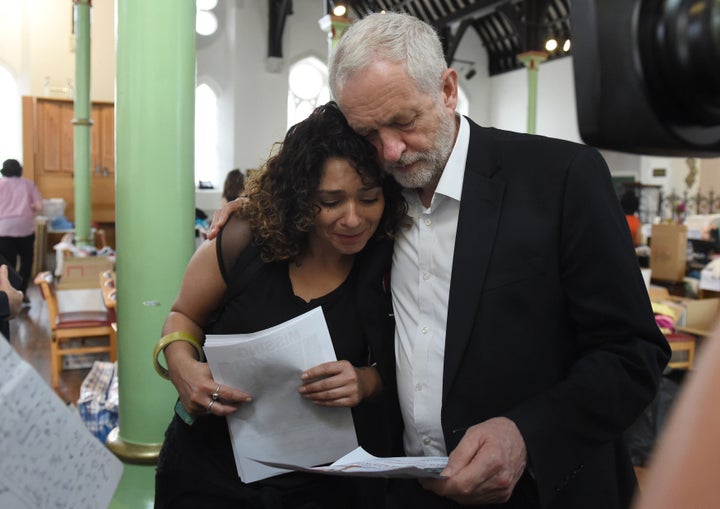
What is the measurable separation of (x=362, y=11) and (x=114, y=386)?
1566 cm

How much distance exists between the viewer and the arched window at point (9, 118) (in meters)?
13.3

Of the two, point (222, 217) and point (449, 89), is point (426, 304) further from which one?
point (222, 217)

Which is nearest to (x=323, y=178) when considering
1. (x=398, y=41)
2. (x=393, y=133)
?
(x=393, y=133)

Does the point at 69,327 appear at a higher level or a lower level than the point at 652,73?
lower

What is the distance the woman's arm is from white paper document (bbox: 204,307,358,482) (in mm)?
38

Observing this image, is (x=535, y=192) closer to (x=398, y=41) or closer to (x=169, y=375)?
(x=398, y=41)

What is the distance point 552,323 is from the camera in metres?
1.38

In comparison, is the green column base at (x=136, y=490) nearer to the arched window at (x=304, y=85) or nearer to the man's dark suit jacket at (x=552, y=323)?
the man's dark suit jacket at (x=552, y=323)

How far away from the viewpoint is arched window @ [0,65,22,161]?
13.3 metres

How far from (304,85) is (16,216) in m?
Answer: 9.53

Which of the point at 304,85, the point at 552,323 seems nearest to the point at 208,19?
the point at 304,85

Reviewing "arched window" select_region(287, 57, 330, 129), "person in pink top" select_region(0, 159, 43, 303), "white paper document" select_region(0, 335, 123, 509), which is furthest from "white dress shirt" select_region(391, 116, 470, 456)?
"arched window" select_region(287, 57, 330, 129)

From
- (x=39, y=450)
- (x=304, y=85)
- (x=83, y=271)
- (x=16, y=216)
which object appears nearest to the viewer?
(x=39, y=450)

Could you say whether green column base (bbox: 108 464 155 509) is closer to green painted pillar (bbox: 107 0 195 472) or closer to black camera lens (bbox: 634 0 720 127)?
green painted pillar (bbox: 107 0 195 472)
